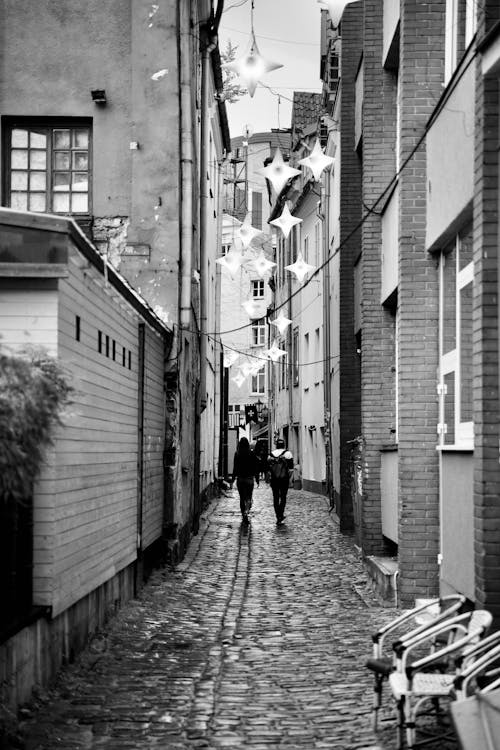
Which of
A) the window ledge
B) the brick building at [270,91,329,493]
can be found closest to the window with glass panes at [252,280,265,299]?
the brick building at [270,91,329,493]

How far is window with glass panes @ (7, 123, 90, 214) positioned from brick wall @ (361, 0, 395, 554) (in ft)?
13.9

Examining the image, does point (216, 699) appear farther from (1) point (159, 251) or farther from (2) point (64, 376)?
(1) point (159, 251)

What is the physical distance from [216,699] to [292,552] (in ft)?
32.6

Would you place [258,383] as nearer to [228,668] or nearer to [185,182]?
[185,182]

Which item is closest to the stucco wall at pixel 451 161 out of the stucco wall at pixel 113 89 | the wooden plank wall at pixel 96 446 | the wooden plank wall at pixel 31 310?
the wooden plank wall at pixel 96 446

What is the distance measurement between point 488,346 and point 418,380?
4.00 meters

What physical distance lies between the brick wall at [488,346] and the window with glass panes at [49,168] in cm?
963

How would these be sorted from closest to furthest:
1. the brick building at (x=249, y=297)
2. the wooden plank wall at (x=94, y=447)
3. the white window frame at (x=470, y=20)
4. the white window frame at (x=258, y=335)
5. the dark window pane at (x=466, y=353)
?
the wooden plank wall at (x=94, y=447) < the white window frame at (x=470, y=20) < the dark window pane at (x=466, y=353) < the brick building at (x=249, y=297) < the white window frame at (x=258, y=335)

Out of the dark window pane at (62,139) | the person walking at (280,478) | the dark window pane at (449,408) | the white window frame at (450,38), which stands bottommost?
the person walking at (280,478)

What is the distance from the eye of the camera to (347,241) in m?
20.9

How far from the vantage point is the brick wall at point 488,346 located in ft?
25.3

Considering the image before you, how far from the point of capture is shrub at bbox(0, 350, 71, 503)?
208 inches

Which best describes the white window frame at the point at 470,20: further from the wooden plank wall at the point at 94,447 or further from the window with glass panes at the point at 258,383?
the window with glass panes at the point at 258,383

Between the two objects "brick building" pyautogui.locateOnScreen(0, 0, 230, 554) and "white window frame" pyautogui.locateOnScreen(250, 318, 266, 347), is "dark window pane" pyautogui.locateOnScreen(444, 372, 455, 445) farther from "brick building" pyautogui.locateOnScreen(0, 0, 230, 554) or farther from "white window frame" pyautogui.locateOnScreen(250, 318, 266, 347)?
"white window frame" pyautogui.locateOnScreen(250, 318, 266, 347)
